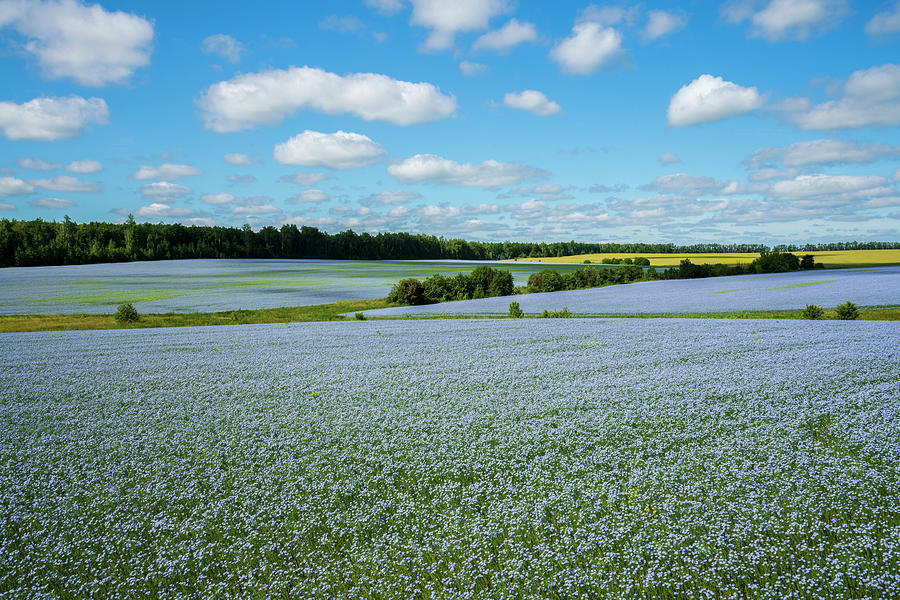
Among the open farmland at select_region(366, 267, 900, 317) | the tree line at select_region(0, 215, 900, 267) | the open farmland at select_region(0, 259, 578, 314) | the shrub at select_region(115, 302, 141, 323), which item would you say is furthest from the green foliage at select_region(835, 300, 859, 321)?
the tree line at select_region(0, 215, 900, 267)

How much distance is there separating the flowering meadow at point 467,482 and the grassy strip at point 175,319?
59.2ft

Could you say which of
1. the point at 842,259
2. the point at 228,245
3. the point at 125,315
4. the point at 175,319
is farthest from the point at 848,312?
the point at 228,245

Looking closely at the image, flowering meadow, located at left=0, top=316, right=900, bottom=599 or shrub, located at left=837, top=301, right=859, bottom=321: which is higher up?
shrub, located at left=837, top=301, right=859, bottom=321

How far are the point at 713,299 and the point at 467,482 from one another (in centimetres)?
2948

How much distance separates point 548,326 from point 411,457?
12770 mm

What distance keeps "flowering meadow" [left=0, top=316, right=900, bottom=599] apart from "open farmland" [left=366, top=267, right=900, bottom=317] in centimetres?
1646

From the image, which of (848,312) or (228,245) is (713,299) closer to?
(848,312)

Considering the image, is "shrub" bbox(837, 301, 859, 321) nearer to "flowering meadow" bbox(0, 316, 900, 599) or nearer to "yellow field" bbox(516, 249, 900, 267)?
"flowering meadow" bbox(0, 316, 900, 599)

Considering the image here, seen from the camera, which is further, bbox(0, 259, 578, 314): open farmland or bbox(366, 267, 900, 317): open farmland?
bbox(0, 259, 578, 314): open farmland

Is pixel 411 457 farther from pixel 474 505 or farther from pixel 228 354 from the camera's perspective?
pixel 228 354

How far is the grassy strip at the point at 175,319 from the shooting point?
2612 cm

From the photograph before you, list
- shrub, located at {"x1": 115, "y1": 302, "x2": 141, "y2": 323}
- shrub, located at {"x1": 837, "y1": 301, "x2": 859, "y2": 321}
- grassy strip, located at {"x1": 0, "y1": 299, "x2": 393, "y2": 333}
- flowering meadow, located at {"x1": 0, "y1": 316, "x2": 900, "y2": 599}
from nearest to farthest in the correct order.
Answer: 1. flowering meadow, located at {"x1": 0, "y1": 316, "x2": 900, "y2": 599}
2. shrub, located at {"x1": 837, "y1": 301, "x2": 859, "y2": 321}
3. grassy strip, located at {"x1": 0, "y1": 299, "x2": 393, "y2": 333}
4. shrub, located at {"x1": 115, "y1": 302, "x2": 141, "y2": 323}

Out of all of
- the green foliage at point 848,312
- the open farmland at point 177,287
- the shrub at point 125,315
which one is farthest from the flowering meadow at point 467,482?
the open farmland at point 177,287

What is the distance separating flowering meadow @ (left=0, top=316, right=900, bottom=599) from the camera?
4.35 m
